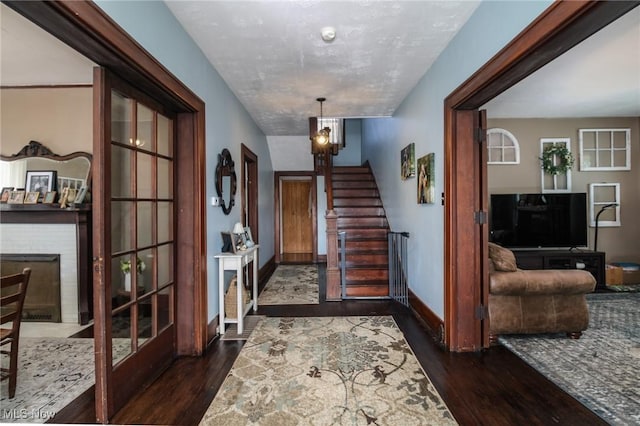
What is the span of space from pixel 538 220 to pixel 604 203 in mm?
1379

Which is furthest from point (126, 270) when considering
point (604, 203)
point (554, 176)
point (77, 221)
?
point (604, 203)

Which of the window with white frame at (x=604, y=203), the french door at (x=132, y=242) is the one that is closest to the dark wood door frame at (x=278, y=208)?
Result: the french door at (x=132, y=242)

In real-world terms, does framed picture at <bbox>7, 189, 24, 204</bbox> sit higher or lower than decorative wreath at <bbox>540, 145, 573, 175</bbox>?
lower

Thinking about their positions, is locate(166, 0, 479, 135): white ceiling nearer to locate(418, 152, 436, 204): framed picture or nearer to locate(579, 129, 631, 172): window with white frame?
locate(418, 152, 436, 204): framed picture

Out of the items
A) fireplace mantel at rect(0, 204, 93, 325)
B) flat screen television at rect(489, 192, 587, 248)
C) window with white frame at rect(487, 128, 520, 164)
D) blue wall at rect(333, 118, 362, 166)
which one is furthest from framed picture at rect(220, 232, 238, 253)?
blue wall at rect(333, 118, 362, 166)

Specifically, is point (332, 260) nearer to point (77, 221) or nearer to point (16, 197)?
point (77, 221)

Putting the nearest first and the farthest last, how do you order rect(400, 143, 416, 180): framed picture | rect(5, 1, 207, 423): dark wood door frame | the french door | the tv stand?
1. rect(5, 1, 207, 423): dark wood door frame
2. the french door
3. rect(400, 143, 416, 180): framed picture
4. the tv stand

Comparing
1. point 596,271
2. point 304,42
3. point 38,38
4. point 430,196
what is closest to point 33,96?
point 38,38

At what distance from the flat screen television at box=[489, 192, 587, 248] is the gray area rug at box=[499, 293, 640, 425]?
4.67ft

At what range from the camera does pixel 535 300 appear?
8.95 ft

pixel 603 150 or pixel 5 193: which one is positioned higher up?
pixel 603 150

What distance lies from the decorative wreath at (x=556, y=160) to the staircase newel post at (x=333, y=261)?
144 inches

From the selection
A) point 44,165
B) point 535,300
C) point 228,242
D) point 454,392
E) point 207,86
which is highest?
point 207,86

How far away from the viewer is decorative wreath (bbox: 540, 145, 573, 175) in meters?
4.78
